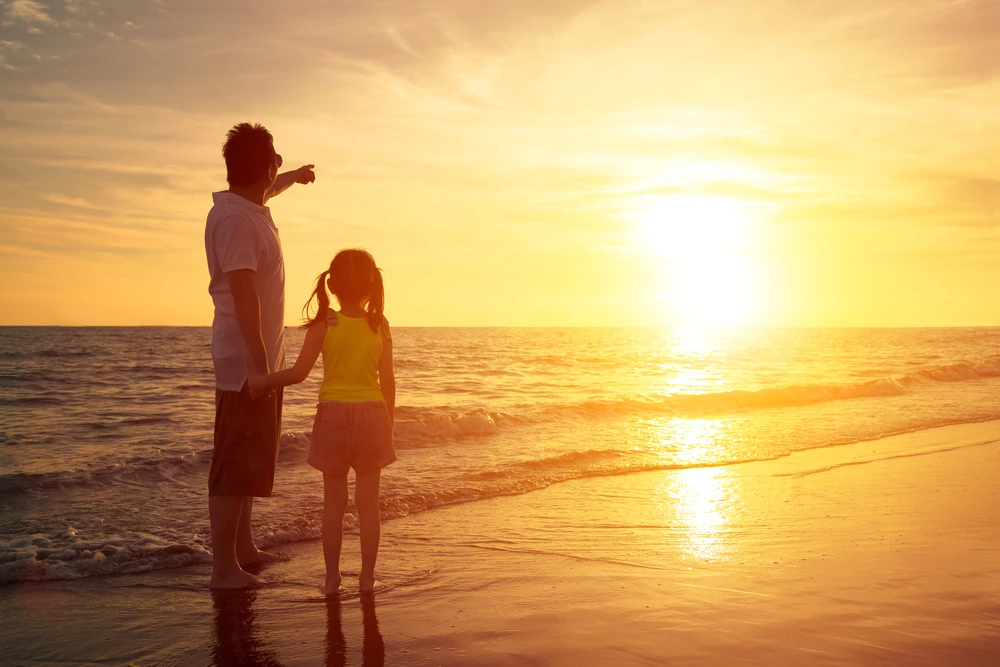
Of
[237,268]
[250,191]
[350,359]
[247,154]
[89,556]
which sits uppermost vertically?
[247,154]

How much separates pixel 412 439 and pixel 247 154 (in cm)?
683

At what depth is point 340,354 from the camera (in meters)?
3.85

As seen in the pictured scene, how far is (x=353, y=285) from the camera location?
12.5ft

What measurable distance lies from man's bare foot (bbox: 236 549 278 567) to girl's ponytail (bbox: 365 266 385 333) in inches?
73.6

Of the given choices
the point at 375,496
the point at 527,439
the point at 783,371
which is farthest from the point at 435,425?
the point at 783,371

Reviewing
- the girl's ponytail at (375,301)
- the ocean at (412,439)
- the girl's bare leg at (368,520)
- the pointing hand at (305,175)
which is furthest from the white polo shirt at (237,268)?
the ocean at (412,439)

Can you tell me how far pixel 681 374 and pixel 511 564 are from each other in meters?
21.9

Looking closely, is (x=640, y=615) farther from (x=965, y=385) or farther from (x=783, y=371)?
(x=783, y=371)

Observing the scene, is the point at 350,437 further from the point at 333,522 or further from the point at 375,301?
the point at 375,301

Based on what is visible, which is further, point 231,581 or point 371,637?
point 231,581

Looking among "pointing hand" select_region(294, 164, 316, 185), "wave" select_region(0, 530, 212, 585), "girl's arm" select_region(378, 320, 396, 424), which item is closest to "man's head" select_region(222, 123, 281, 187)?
"pointing hand" select_region(294, 164, 316, 185)

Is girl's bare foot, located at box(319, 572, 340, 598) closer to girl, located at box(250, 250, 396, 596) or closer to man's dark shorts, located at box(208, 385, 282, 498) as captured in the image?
girl, located at box(250, 250, 396, 596)

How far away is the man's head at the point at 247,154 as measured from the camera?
12.7 ft

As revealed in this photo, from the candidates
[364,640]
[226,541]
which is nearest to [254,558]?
[226,541]
